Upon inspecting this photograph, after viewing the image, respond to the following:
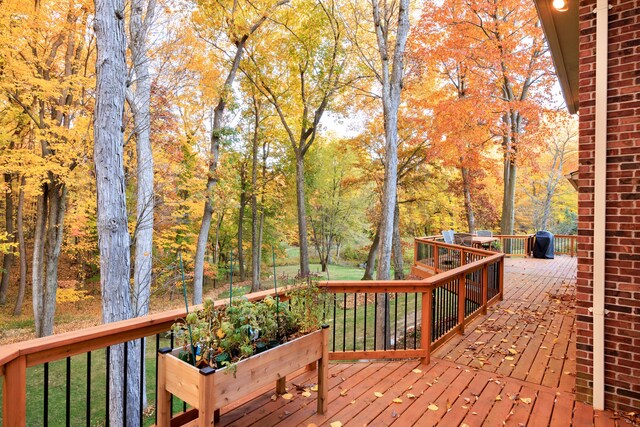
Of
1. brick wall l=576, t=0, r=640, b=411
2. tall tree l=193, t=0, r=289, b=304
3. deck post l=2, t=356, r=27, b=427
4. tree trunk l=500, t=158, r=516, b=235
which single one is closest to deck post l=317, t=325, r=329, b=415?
deck post l=2, t=356, r=27, b=427

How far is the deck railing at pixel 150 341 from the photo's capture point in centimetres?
189

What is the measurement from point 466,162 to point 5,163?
51.0 feet

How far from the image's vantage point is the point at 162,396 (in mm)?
2361

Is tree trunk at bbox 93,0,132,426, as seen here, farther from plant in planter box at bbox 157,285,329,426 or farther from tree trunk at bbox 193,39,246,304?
tree trunk at bbox 193,39,246,304

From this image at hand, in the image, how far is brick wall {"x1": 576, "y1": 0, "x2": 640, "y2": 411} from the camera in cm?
288

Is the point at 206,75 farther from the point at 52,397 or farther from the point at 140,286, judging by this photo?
the point at 52,397

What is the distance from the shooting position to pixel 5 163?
10023 millimetres

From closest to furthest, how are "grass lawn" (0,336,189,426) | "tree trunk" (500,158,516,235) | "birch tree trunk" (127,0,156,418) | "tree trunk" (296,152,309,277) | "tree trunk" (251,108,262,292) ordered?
"birch tree trunk" (127,0,156,418)
"grass lawn" (0,336,189,426)
"tree trunk" (296,152,309,277)
"tree trunk" (500,158,516,235)
"tree trunk" (251,108,262,292)

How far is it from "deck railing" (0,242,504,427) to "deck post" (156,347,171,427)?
0.21m

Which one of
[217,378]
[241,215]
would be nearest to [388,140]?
[217,378]

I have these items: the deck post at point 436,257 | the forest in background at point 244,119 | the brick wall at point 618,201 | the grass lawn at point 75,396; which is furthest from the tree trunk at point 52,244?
the brick wall at point 618,201

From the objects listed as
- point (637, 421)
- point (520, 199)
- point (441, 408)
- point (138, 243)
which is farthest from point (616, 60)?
point (520, 199)

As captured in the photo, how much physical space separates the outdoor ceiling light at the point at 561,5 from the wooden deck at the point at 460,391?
3778mm

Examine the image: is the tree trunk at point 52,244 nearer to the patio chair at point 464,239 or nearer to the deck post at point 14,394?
the deck post at point 14,394
